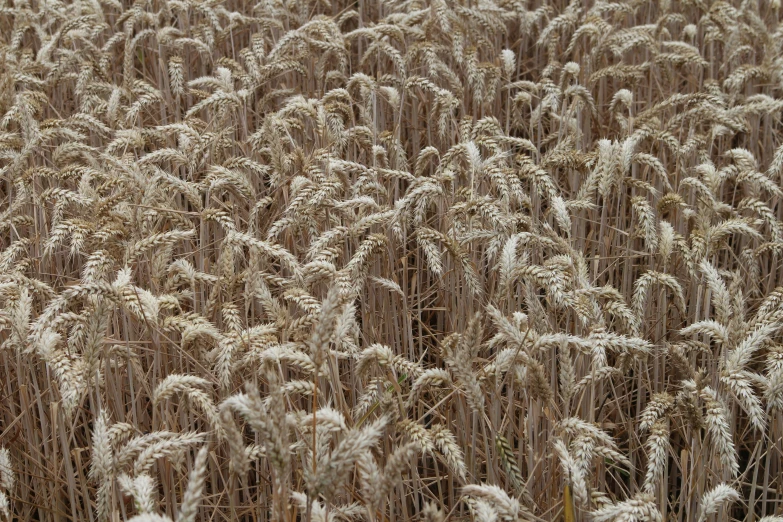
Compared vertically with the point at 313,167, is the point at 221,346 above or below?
below

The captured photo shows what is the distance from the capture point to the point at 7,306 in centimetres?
206

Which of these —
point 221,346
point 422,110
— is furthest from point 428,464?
point 422,110

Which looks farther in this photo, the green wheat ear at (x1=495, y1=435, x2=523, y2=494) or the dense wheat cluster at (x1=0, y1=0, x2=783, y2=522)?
the dense wheat cluster at (x1=0, y1=0, x2=783, y2=522)

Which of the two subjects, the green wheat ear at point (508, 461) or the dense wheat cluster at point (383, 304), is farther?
the dense wheat cluster at point (383, 304)

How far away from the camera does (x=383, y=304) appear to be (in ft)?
8.48

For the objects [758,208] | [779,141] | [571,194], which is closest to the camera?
[758,208]

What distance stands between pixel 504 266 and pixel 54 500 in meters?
1.26

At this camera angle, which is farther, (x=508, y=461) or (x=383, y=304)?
(x=383, y=304)

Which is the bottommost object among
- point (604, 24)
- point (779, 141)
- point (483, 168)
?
point (779, 141)

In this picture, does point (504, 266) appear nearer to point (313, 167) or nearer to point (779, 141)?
point (313, 167)

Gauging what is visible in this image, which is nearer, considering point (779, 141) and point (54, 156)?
point (54, 156)

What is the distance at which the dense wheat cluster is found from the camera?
68.9 inches

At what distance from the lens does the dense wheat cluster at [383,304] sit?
1751 mm

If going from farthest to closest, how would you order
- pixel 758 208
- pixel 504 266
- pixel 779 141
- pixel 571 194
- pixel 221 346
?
pixel 779 141 < pixel 571 194 < pixel 758 208 < pixel 504 266 < pixel 221 346
